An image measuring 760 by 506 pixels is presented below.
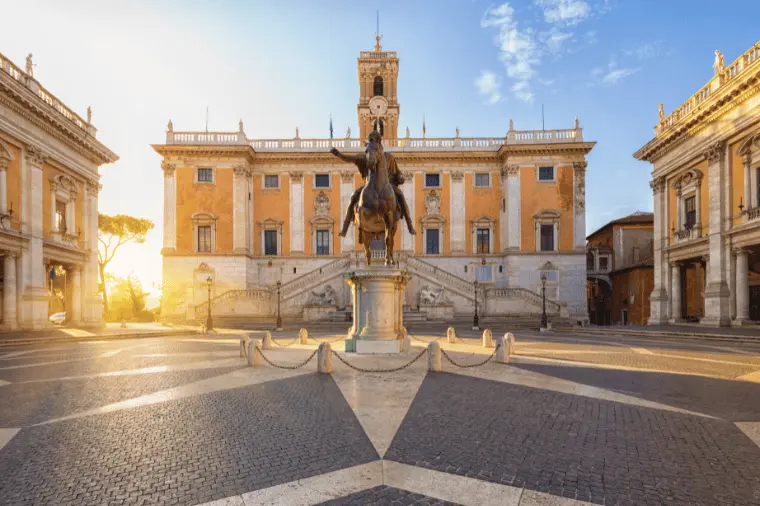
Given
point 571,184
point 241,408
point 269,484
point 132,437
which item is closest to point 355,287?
point 241,408

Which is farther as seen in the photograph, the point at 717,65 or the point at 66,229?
the point at 66,229

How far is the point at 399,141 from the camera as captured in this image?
3947 cm

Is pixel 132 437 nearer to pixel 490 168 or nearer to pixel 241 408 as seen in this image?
pixel 241 408

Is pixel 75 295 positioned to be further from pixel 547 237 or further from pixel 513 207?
pixel 547 237

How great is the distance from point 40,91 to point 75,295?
38.8 ft

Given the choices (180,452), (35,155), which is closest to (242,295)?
(35,155)

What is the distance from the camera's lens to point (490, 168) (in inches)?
1516

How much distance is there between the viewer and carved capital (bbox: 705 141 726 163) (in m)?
23.0

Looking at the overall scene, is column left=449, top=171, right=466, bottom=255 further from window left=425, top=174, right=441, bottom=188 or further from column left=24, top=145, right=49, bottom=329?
column left=24, top=145, right=49, bottom=329

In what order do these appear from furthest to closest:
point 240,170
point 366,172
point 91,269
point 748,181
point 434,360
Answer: point 240,170, point 91,269, point 748,181, point 366,172, point 434,360

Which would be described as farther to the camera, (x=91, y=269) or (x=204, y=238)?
(x=204, y=238)

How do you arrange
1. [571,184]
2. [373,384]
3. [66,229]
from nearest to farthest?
[373,384] → [66,229] → [571,184]

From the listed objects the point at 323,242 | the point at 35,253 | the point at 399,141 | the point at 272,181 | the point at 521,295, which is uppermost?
the point at 399,141

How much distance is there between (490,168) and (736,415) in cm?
3394
